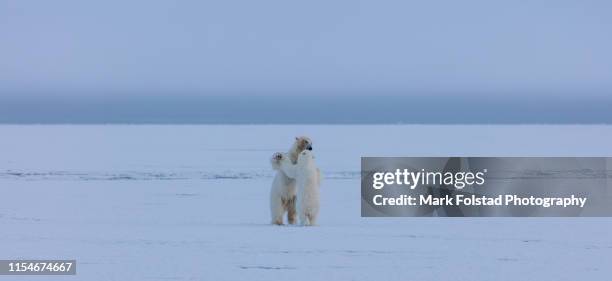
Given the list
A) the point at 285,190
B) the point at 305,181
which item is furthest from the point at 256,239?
the point at 285,190

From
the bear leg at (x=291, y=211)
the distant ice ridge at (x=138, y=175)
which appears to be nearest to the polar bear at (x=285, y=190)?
the bear leg at (x=291, y=211)

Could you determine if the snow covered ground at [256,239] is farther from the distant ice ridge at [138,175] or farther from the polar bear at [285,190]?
the distant ice ridge at [138,175]

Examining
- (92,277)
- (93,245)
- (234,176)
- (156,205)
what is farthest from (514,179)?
(92,277)

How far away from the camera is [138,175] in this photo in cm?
1361

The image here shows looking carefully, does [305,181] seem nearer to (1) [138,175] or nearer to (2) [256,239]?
(2) [256,239]

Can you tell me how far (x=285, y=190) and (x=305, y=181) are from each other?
38 cm

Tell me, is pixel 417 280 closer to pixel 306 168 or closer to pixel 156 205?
pixel 306 168

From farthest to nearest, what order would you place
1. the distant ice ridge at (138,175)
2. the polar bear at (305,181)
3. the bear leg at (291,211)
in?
the distant ice ridge at (138,175) < the bear leg at (291,211) < the polar bear at (305,181)

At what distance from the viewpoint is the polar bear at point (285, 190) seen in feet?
25.9

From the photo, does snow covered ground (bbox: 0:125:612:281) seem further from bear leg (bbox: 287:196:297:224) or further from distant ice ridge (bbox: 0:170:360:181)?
distant ice ridge (bbox: 0:170:360:181)

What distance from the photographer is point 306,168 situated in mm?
7559

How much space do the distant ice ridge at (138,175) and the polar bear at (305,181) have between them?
555 centimetres

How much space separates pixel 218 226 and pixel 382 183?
8.65 ft

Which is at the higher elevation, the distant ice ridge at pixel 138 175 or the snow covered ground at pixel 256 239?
the distant ice ridge at pixel 138 175
